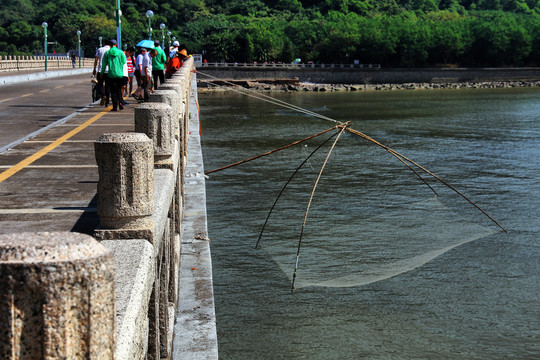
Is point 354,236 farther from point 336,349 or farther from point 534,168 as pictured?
point 534,168

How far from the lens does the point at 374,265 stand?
1410cm

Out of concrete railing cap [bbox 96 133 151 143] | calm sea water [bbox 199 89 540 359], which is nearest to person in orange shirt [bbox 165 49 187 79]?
calm sea water [bbox 199 89 540 359]

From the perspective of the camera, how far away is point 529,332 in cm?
1134

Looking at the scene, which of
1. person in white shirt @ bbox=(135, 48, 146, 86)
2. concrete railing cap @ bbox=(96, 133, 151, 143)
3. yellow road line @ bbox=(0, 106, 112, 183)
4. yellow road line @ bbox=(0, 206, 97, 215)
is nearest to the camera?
concrete railing cap @ bbox=(96, 133, 151, 143)

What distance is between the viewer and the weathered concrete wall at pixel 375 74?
10312cm

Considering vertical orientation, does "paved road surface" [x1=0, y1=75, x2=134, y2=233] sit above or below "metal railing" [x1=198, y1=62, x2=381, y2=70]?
below

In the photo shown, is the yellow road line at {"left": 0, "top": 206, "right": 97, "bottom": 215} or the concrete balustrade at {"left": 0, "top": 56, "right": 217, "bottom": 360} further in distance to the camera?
the yellow road line at {"left": 0, "top": 206, "right": 97, "bottom": 215}

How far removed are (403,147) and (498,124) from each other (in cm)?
1380

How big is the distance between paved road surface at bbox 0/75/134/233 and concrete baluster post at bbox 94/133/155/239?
81.2 inches

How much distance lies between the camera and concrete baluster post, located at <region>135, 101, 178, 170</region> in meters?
6.35

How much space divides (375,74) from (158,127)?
10771 cm

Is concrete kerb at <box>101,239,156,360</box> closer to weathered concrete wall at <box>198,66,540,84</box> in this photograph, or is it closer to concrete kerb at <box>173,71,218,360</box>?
concrete kerb at <box>173,71,218,360</box>

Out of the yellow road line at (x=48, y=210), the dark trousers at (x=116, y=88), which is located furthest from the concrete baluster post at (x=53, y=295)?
the dark trousers at (x=116, y=88)

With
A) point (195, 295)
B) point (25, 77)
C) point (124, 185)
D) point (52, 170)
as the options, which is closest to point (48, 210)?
point (195, 295)
